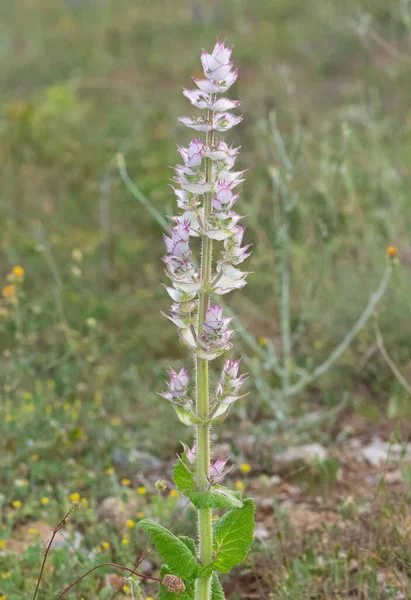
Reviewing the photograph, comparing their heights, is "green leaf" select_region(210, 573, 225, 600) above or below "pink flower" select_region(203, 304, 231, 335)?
below

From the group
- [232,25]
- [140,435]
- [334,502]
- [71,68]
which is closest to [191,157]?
[334,502]

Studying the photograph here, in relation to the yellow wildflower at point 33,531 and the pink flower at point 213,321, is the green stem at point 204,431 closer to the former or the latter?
the pink flower at point 213,321

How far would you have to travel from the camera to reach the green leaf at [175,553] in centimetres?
186

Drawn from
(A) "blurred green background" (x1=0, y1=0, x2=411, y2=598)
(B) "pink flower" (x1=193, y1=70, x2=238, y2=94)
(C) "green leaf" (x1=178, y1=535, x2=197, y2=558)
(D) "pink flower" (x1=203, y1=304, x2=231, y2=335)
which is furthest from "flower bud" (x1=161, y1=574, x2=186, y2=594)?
(B) "pink flower" (x1=193, y1=70, x2=238, y2=94)

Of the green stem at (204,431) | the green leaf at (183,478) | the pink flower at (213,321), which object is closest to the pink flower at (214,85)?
the green stem at (204,431)

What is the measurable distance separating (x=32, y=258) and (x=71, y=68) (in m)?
4.81

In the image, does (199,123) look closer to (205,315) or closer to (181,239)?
(181,239)

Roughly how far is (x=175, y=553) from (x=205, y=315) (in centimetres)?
59

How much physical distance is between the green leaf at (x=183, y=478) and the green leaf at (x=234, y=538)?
132mm

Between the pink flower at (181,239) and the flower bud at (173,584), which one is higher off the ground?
the pink flower at (181,239)

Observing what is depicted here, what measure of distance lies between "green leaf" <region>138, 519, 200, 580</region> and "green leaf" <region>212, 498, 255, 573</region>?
6cm

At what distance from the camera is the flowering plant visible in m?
1.74

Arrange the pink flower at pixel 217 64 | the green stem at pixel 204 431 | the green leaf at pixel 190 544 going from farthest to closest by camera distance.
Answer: the green leaf at pixel 190 544 < the green stem at pixel 204 431 < the pink flower at pixel 217 64

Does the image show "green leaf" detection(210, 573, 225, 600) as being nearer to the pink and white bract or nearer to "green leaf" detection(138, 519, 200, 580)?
"green leaf" detection(138, 519, 200, 580)
